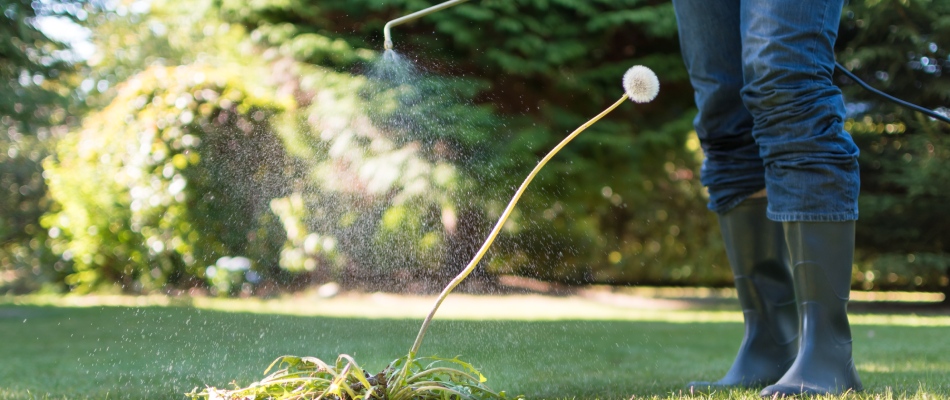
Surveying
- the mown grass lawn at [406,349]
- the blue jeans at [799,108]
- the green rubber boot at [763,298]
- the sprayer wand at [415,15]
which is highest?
the sprayer wand at [415,15]

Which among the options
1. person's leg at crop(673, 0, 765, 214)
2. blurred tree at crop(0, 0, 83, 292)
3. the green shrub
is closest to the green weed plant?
person's leg at crop(673, 0, 765, 214)

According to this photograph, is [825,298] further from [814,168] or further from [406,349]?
[406,349]

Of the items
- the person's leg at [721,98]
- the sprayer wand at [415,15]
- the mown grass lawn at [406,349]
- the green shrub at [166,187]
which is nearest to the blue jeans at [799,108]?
the person's leg at [721,98]

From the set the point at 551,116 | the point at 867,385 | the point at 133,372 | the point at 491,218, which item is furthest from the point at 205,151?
the point at 867,385

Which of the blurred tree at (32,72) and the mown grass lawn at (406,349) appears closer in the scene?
the mown grass lawn at (406,349)

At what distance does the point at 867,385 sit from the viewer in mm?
1598

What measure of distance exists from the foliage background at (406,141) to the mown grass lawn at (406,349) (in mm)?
1286

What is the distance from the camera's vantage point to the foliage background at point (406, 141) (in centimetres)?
545

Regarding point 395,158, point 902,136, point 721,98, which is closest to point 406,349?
point 721,98

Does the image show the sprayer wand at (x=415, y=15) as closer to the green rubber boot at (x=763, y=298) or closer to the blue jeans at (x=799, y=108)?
the blue jeans at (x=799, y=108)

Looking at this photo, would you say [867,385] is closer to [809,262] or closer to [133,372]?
[809,262]

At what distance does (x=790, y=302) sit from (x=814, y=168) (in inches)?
14.9

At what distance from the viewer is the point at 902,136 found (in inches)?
229

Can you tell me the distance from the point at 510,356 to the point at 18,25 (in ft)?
12.5
